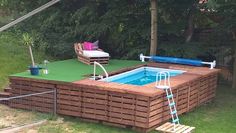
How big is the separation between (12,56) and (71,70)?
5.34 metres

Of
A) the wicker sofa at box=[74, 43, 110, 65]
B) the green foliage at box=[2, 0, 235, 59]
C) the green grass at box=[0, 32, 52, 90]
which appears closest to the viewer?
the wicker sofa at box=[74, 43, 110, 65]

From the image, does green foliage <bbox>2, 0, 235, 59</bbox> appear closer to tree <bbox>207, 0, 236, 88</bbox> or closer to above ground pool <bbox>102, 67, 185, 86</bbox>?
tree <bbox>207, 0, 236, 88</bbox>

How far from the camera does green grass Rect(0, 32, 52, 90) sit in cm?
1464

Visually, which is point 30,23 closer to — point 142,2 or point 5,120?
point 142,2

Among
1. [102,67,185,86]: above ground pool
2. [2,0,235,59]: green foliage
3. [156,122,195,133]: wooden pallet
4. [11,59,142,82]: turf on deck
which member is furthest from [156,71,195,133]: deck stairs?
[2,0,235,59]: green foliage

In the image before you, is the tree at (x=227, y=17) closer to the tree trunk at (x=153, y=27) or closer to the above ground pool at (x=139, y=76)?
the tree trunk at (x=153, y=27)

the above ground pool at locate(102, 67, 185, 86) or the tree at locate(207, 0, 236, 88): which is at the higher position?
the tree at locate(207, 0, 236, 88)

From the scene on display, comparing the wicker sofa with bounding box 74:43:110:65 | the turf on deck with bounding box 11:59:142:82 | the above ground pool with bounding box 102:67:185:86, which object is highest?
the wicker sofa with bounding box 74:43:110:65

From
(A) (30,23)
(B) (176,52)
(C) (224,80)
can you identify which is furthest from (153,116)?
(A) (30,23)

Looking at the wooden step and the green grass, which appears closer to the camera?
the wooden step

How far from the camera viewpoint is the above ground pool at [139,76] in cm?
1169

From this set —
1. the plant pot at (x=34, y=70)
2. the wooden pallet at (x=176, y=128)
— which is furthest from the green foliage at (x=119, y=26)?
the wooden pallet at (x=176, y=128)

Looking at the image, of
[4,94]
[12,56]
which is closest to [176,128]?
[4,94]

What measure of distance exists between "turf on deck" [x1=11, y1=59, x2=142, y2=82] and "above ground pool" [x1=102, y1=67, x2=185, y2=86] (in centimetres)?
46
